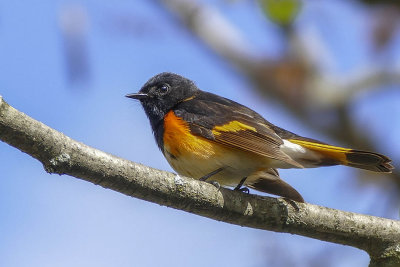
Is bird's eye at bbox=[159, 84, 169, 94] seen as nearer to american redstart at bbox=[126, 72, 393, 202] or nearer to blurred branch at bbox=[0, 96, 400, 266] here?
american redstart at bbox=[126, 72, 393, 202]

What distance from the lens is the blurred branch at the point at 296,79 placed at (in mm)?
6367

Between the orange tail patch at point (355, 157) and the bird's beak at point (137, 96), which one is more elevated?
the bird's beak at point (137, 96)

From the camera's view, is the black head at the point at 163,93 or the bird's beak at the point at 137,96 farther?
the bird's beak at the point at 137,96

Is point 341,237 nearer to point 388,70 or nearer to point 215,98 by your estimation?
point 215,98

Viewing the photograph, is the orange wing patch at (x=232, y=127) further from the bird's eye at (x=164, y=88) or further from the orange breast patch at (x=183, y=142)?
the bird's eye at (x=164, y=88)

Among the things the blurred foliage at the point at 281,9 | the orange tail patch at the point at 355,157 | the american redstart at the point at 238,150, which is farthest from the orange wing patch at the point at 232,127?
the blurred foliage at the point at 281,9

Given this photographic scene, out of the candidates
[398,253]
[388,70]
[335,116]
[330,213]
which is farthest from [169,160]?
[388,70]

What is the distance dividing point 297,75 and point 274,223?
10.9ft

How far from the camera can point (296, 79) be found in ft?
22.6

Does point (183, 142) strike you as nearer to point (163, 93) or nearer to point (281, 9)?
point (163, 93)

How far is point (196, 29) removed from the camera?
745 centimetres

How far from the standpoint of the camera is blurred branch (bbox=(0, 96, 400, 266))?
2.96 meters

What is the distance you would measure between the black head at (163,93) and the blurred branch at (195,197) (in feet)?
5.11

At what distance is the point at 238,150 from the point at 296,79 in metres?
2.54
